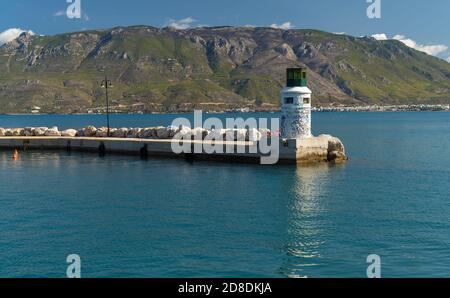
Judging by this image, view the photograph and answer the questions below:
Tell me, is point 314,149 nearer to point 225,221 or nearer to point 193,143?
point 193,143

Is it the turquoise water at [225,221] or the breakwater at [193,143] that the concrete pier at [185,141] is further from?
the turquoise water at [225,221]

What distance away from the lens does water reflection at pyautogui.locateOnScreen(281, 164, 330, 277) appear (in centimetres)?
2417

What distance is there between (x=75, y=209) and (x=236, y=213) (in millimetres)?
10859

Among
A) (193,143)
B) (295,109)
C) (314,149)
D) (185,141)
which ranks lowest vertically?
(314,149)

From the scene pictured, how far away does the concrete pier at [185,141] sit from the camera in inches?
2274

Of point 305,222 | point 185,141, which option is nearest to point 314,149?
point 185,141

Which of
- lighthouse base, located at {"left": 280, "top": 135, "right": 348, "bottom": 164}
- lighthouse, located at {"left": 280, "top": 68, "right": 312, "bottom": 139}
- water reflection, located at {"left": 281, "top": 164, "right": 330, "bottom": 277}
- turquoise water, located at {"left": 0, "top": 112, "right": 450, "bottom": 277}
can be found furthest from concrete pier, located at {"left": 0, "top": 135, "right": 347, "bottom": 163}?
water reflection, located at {"left": 281, "top": 164, "right": 330, "bottom": 277}

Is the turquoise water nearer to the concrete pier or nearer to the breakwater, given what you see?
the concrete pier

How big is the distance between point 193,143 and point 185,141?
2.36 meters

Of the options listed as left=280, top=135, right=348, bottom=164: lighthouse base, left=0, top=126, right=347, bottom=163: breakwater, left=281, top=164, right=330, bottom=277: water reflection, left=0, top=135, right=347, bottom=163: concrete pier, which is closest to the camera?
left=281, top=164, right=330, bottom=277: water reflection

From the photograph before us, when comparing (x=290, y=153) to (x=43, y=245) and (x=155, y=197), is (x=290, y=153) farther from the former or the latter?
(x=43, y=245)

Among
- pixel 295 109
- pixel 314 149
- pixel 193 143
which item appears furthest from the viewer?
pixel 193 143

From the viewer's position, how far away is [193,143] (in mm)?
65812

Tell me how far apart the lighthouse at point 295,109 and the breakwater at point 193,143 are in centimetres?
113
